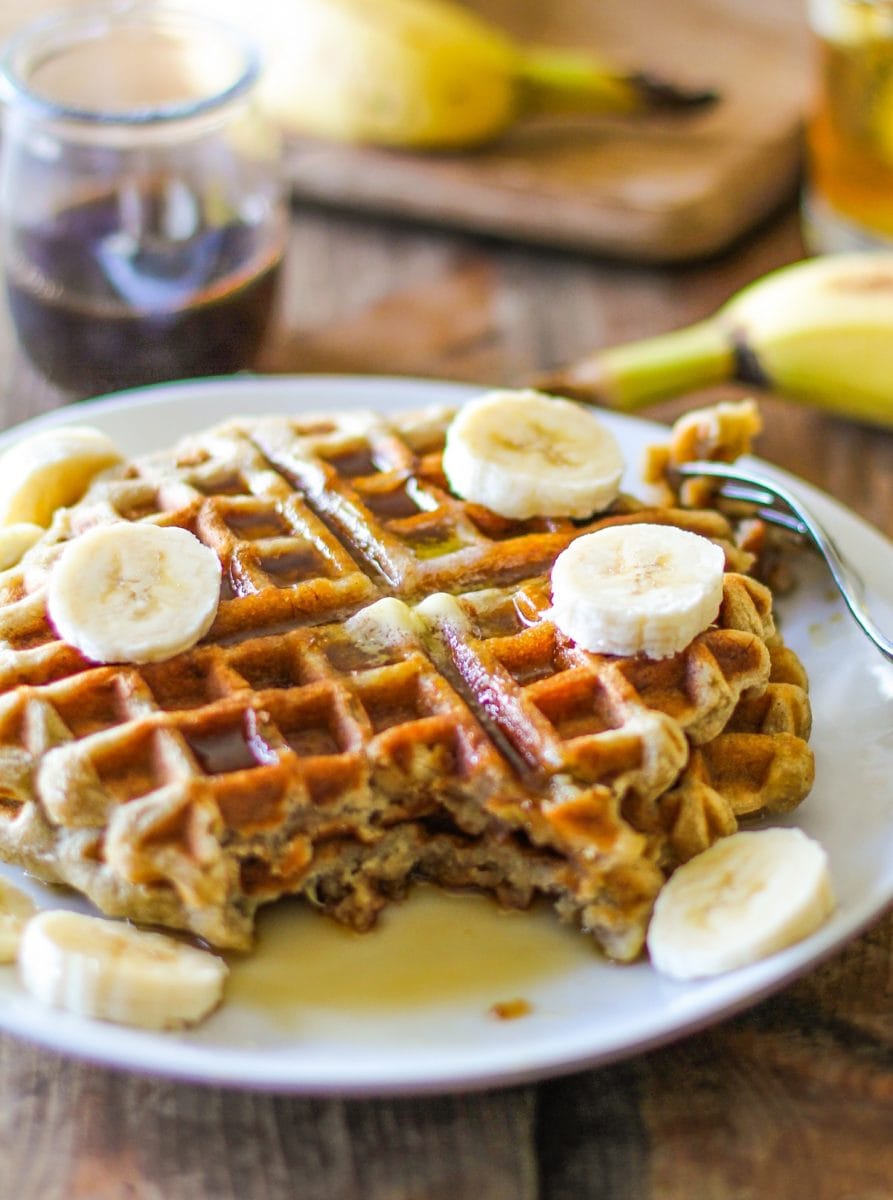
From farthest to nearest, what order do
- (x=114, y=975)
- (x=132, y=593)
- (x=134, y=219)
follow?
(x=134, y=219), (x=132, y=593), (x=114, y=975)

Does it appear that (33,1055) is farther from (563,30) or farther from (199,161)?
(563,30)

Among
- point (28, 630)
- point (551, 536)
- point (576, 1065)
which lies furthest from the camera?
point (551, 536)

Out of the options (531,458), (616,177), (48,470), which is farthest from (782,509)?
(616,177)

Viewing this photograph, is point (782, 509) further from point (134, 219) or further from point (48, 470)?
point (134, 219)

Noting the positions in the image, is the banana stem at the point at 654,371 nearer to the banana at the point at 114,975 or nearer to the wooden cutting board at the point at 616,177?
the wooden cutting board at the point at 616,177

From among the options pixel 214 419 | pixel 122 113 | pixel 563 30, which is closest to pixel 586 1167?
pixel 214 419
